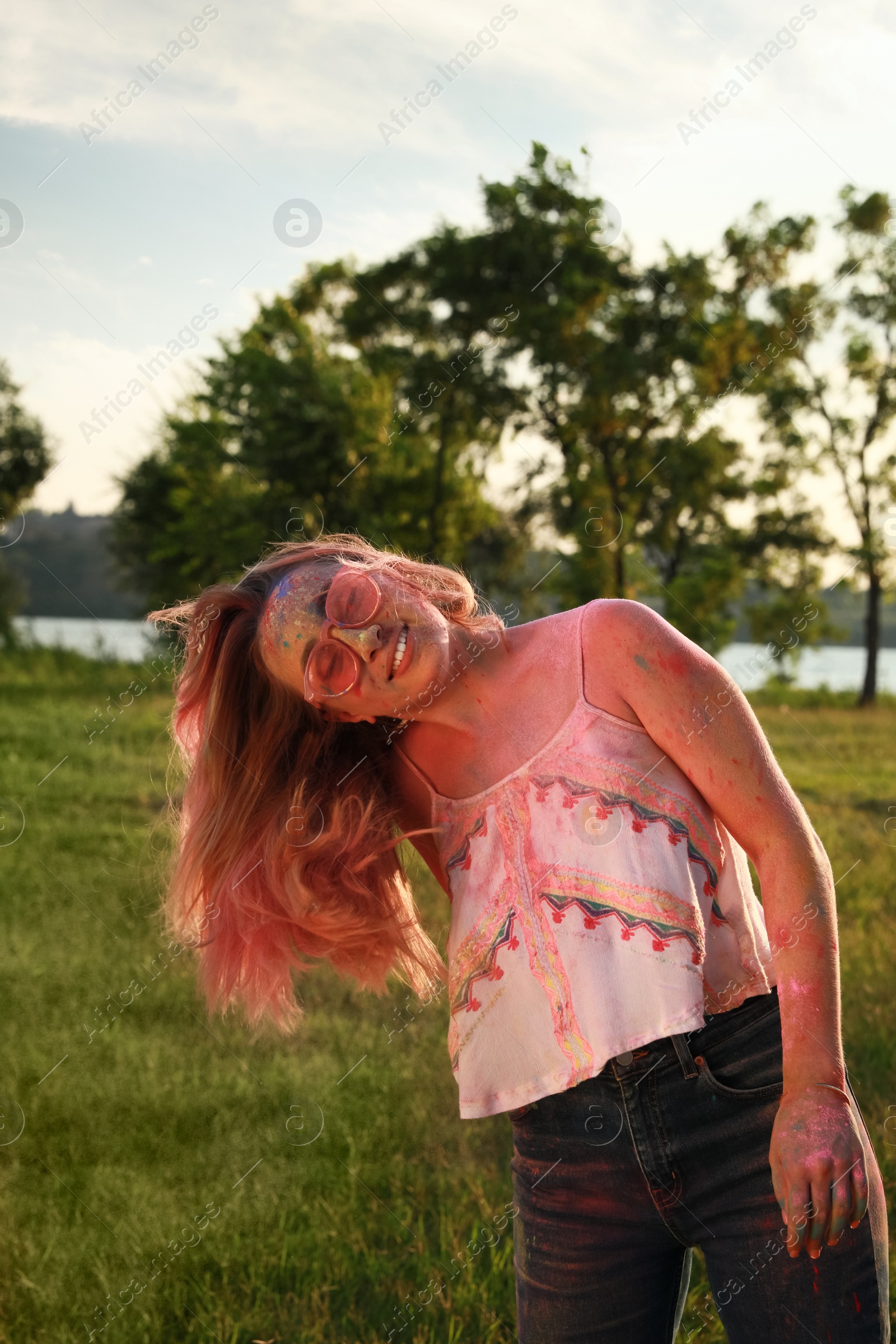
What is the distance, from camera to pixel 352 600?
2.05 m

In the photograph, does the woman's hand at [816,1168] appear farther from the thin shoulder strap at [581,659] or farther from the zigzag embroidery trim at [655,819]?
the thin shoulder strap at [581,659]

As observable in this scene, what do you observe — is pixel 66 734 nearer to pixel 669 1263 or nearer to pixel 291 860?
pixel 291 860

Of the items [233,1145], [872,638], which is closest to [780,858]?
[233,1145]

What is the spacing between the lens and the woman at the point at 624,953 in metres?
1.56

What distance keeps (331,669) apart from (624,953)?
2.61ft

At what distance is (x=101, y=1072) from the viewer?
4.76 m

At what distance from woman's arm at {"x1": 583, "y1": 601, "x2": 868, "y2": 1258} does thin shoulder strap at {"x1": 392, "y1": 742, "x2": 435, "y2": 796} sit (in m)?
0.47

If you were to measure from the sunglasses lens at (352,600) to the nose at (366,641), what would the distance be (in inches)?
0.6

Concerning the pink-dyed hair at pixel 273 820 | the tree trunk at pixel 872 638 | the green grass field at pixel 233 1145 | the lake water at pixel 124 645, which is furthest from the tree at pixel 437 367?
the pink-dyed hair at pixel 273 820

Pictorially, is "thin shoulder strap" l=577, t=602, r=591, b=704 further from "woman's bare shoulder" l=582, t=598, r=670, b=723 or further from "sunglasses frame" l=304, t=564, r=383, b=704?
"sunglasses frame" l=304, t=564, r=383, b=704

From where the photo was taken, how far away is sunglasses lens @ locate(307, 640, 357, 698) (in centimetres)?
204

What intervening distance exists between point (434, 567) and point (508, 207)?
19.9m

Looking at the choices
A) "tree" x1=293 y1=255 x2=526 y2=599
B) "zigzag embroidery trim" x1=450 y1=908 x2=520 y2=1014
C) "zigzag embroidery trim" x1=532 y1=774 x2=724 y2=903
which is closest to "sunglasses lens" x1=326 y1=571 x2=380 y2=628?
"zigzag embroidery trim" x1=532 y1=774 x2=724 y2=903

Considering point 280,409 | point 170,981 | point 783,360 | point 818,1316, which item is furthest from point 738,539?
point 818,1316
